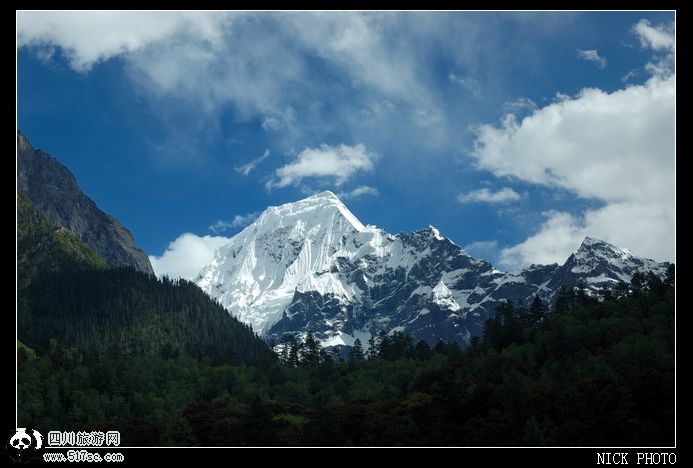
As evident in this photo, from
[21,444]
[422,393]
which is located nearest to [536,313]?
[422,393]

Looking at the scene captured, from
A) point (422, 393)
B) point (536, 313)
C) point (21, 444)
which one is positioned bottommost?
point (21, 444)

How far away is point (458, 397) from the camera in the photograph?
11075cm

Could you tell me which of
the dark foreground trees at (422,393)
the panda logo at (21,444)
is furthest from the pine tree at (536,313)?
the panda logo at (21,444)

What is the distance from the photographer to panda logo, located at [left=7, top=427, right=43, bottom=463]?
5956 cm

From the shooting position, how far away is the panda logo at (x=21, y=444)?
59562 millimetres

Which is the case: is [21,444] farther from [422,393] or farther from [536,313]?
[536,313]

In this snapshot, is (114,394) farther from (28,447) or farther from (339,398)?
(28,447)

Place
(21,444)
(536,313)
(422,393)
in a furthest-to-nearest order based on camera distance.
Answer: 1. (536,313)
2. (422,393)
3. (21,444)

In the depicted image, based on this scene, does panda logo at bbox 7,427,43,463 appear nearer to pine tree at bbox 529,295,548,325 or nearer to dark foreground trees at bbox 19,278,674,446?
dark foreground trees at bbox 19,278,674,446

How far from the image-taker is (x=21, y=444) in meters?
60.0

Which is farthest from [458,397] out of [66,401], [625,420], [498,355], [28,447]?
[66,401]

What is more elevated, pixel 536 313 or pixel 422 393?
pixel 536 313

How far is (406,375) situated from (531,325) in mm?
40235
